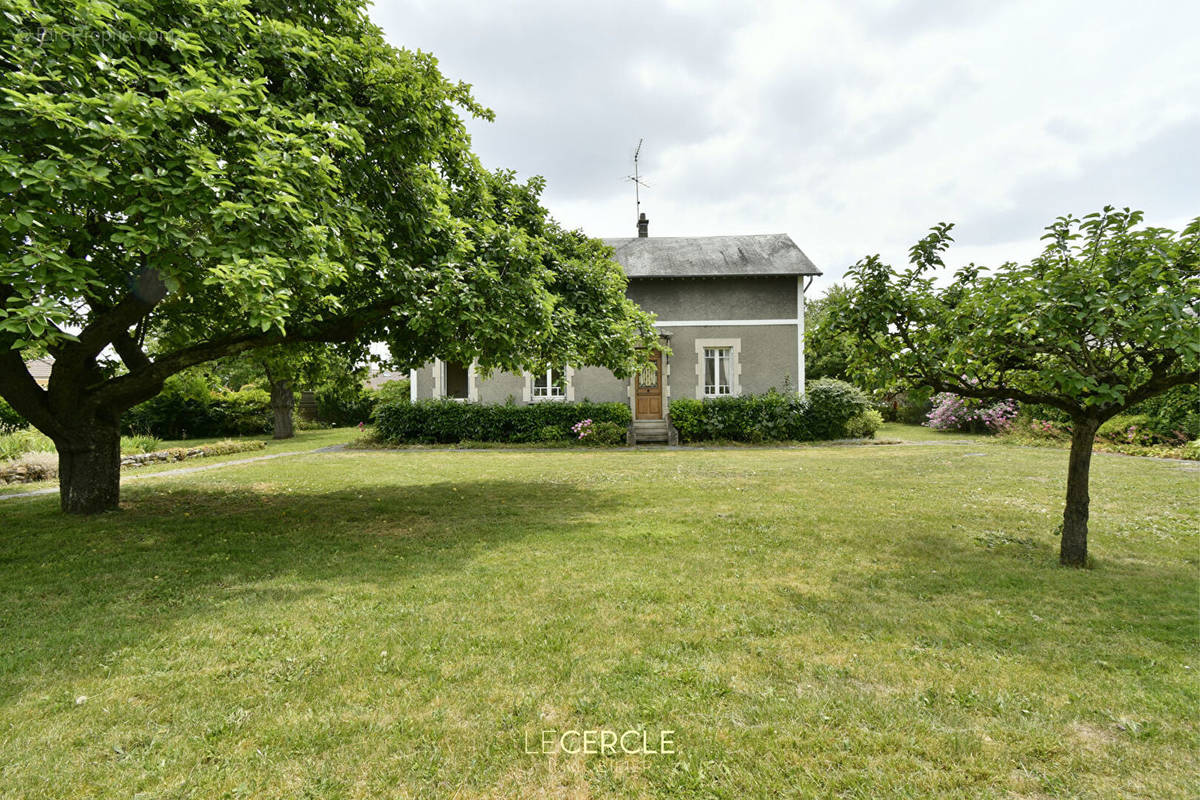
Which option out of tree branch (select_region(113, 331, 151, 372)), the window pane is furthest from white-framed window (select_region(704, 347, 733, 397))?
tree branch (select_region(113, 331, 151, 372))

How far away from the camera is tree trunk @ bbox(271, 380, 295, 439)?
19.6m

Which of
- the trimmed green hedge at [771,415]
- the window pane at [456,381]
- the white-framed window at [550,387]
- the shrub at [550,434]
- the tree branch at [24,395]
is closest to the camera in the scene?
the tree branch at [24,395]

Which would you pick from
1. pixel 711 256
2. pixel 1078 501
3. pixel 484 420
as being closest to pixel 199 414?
pixel 484 420

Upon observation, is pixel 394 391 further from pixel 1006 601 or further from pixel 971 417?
pixel 971 417

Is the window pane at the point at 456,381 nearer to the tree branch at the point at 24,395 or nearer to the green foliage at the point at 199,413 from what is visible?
the green foliage at the point at 199,413

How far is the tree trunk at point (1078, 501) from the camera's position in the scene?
4.82 metres

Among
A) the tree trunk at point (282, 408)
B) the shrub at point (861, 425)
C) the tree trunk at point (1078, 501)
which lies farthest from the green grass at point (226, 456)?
the shrub at point (861, 425)

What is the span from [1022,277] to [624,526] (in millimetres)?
4487

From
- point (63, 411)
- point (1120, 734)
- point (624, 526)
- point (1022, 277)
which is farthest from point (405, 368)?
point (1120, 734)

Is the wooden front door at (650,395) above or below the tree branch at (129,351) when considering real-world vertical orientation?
below

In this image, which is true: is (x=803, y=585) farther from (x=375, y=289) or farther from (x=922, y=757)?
(x=375, y=289)

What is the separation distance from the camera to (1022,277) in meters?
4.51

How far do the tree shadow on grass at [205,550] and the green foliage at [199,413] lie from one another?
1324 cm

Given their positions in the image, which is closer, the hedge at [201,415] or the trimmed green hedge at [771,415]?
the trimmed green hedge at [771,415]
